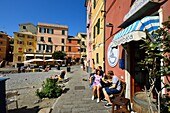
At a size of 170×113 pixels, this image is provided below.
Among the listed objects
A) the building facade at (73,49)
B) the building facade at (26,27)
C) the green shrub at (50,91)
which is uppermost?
the building facade at (26,27)

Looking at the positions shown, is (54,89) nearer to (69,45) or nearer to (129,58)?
(129,58)

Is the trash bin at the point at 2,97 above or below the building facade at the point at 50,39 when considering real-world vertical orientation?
below

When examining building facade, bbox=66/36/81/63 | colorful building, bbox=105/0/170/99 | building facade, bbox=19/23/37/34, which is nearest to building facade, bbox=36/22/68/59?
building facade, bbox=66/36/81/63

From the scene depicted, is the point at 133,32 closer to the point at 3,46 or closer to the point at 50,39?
the point at 50,39

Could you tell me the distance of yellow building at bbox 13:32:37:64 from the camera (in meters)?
43.8

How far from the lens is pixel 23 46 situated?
4516 cm

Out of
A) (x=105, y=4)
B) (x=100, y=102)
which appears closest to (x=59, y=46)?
(x=105, y=4)

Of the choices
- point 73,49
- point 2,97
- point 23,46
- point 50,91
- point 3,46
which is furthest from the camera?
point 73,49

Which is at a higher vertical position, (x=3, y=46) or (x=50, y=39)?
(x=50, y=39)

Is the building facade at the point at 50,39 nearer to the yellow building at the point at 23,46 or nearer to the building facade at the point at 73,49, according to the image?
the building facade at the point at 73,49

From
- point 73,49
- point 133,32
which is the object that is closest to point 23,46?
point 73,49

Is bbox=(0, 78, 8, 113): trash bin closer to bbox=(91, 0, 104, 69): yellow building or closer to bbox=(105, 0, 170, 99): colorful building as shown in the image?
bbox=(105, 0, 170, 99): colorful building

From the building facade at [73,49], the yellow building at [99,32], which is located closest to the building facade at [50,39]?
the building facade at [73,49]

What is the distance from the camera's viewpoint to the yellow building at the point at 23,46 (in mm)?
43750
